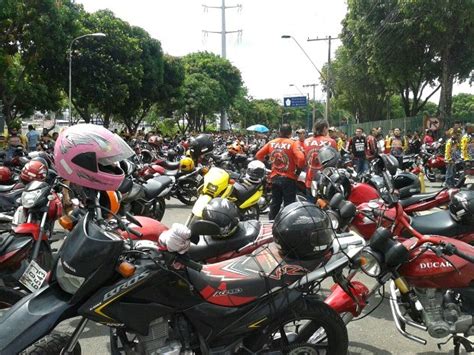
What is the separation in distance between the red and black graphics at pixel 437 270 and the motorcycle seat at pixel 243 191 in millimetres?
4147

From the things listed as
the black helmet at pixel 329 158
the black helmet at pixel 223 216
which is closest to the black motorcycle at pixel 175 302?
the black helmet at pixel 223 216

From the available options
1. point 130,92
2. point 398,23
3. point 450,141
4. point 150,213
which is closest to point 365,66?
point 398,23

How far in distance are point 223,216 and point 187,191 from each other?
22.3 ft

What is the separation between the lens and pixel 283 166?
7055 millimetres

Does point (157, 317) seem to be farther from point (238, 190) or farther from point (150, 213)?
point (150, 213)

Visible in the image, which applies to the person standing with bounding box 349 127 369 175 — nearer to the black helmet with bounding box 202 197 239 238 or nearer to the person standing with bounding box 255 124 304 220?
the person standing with bounding box 255 124 304 220

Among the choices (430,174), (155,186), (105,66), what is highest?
(105,66)

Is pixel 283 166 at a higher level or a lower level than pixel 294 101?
lower

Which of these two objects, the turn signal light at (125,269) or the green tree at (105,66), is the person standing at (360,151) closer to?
the turn signal light at (125,269)

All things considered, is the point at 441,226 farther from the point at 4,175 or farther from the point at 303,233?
the point at 4,175

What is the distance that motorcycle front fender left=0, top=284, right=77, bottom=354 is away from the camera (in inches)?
95.6

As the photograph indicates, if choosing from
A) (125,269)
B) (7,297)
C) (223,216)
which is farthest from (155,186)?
(125,269)

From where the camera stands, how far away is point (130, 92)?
32.7 meters

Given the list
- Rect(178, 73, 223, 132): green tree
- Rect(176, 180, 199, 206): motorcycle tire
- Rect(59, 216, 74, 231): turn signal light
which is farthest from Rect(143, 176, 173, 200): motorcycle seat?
Rect(178, 73, 223, 132): green tree
